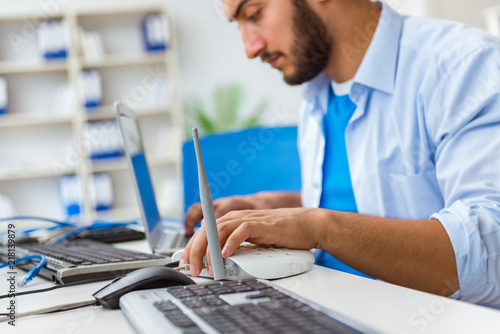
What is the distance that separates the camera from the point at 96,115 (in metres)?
4.51

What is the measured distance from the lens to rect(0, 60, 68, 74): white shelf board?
440cm

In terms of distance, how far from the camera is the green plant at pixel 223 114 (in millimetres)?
4582

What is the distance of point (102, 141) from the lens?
4.48m

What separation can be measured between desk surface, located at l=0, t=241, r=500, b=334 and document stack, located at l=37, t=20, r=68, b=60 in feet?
13.1

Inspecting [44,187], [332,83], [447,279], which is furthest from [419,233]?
[44,187]

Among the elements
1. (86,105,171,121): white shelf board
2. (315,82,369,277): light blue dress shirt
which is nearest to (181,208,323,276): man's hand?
(315,82,369,277): light blue dress shirt

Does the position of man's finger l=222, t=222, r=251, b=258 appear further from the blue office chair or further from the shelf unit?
the shelf unit

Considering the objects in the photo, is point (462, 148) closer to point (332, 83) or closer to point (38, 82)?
point (332, 83)

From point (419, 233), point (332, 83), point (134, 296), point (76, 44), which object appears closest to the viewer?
point (134, 296)

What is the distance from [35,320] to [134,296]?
0.13m

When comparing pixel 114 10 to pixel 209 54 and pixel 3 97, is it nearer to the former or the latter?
pixel 209 54

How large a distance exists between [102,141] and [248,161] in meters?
2.68

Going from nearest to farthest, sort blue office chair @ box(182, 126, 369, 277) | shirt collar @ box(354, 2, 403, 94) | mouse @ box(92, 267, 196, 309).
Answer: mouse @ box(92, 267, 196, 309) → shirt collar @ box(354, 2, 403, 94) → blue office chair @ box(182, 126, 369, 277)

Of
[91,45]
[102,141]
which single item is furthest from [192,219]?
[91,45]
